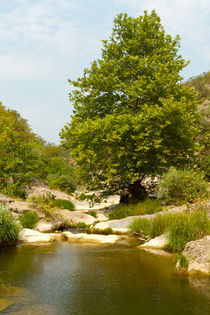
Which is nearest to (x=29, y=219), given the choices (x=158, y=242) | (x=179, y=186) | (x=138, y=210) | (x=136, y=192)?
(x=138, y=210)

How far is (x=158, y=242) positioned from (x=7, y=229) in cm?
690

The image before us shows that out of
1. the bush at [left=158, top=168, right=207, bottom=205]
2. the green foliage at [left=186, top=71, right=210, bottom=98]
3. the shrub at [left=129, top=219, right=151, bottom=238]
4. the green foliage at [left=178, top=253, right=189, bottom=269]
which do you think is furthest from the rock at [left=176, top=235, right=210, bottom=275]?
the green foliage at [left=186, top=71, right=210, bottom=98]

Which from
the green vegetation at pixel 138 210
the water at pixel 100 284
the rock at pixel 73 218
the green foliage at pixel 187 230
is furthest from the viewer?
the rock at pixel 73 218

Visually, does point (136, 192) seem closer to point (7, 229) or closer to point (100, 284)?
point (7, 229)

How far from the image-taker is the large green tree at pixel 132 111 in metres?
19.3

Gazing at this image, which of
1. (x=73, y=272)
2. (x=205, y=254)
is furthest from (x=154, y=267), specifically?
(x=73, y=272)

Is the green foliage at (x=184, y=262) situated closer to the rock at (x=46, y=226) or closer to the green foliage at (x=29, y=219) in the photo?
the rock at (x=46, y=226)

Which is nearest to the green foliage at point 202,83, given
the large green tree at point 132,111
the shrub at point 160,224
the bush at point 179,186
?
the large green tree at point 132,111

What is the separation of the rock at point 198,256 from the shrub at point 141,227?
4.65m

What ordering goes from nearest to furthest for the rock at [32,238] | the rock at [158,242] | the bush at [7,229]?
the rock at [158,242]
the bush at [7,229]
the rock at [32,238]

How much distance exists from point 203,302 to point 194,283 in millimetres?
1272

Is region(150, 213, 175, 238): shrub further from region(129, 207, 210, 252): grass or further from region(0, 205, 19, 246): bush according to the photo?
region(0, 205, 19, 246): bush

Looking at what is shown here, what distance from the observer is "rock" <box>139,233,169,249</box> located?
12328mm

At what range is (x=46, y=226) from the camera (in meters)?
17.8
